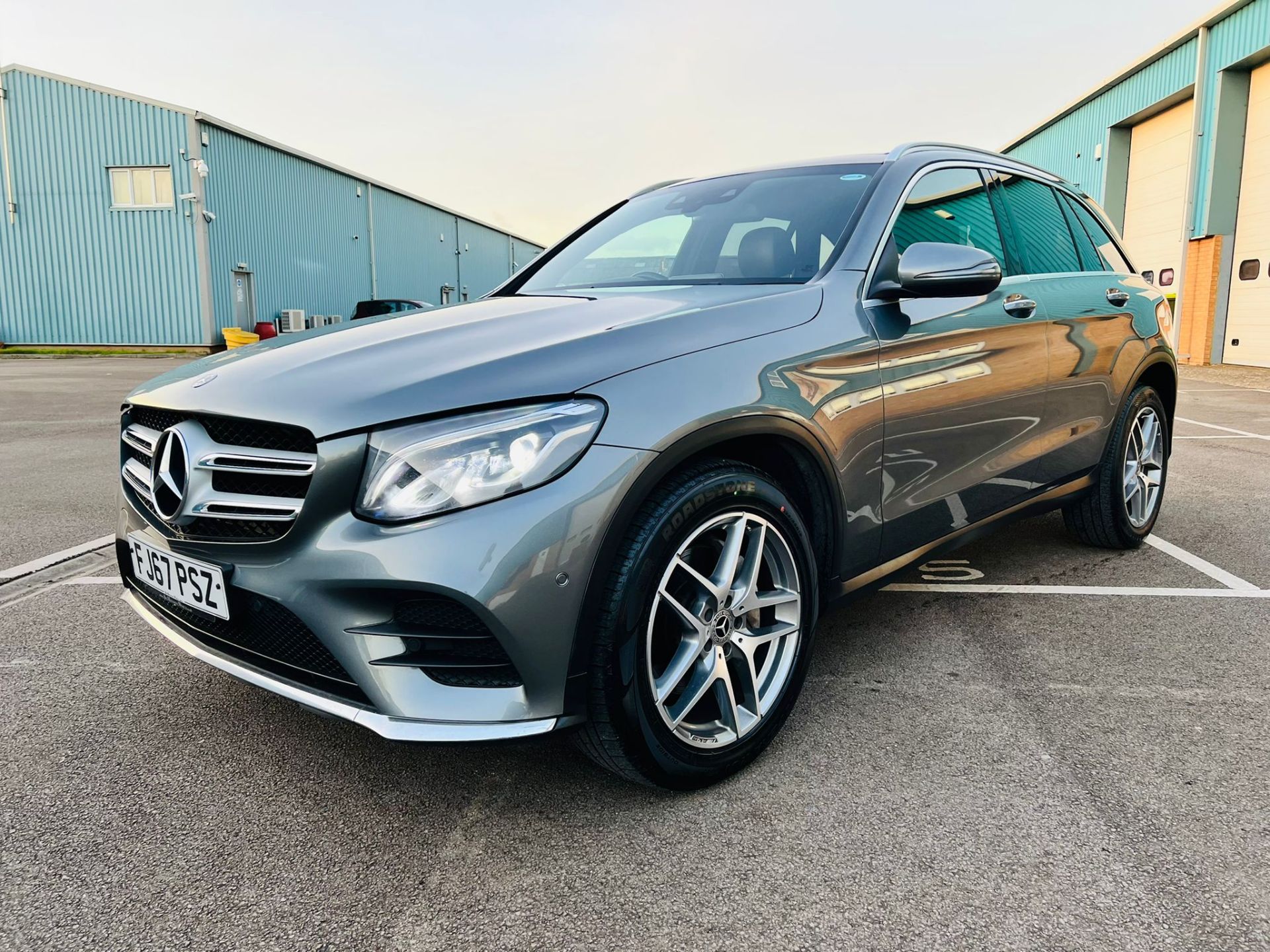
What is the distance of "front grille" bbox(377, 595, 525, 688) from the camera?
177cm

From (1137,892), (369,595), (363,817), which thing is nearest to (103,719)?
(363,817)

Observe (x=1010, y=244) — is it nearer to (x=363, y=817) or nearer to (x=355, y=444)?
(x=355, y=444)

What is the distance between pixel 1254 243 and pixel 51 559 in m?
20.9

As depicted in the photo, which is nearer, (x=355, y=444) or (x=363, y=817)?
(x=355, y=444)

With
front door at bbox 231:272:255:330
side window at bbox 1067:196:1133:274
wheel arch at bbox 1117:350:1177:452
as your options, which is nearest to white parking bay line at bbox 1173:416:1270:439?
wheel arch at bbox 1117:350:1177:452

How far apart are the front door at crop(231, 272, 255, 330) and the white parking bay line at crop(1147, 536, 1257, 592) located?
82.9 ft

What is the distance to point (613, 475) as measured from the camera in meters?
1.84

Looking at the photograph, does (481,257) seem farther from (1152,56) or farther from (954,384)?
(954,384)

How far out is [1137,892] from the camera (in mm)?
1774

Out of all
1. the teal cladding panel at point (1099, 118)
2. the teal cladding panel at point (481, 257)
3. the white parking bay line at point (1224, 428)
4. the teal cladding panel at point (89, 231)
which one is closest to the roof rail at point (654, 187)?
the white parking bay line at point (1224, 428)

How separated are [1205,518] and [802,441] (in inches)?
149

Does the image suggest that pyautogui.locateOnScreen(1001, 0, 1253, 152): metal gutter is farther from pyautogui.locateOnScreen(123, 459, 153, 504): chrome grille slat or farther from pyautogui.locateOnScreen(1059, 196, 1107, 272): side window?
pyautogui.locateOnScreen(123, 459, 153, 504): chrome grille slat

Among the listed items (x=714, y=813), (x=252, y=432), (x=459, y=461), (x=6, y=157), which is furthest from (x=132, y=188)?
(x=714, y=813)

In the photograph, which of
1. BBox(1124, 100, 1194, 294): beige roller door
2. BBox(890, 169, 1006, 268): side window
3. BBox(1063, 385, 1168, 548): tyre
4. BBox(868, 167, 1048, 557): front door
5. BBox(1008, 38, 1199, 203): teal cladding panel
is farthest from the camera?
BBox(1124, 100, 1194, 294): beige roller door
